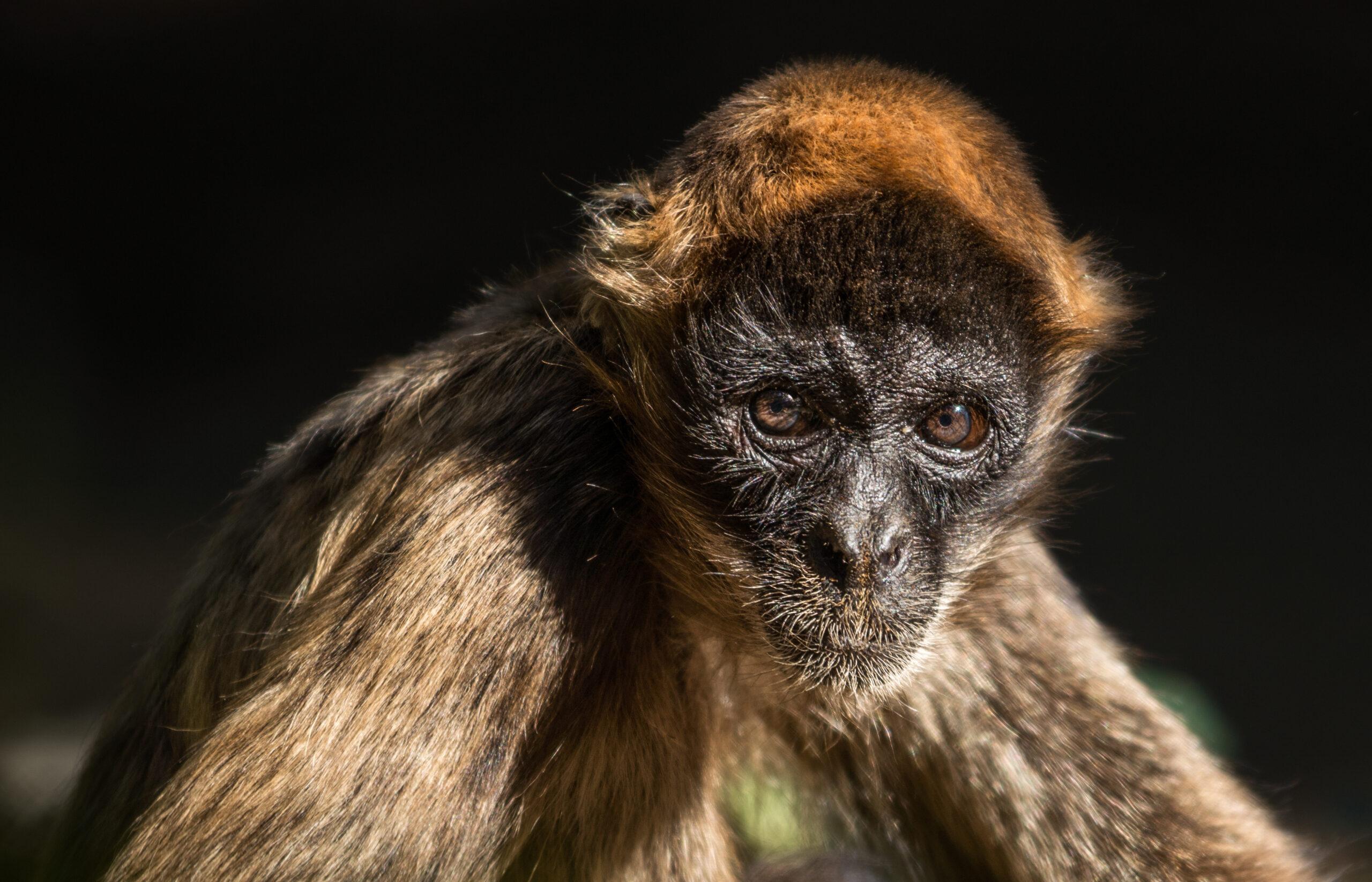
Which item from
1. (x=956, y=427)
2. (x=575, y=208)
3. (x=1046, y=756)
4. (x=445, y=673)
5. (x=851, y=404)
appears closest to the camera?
(x=445, y=673)

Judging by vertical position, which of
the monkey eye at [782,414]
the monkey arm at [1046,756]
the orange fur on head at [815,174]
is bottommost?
the monkey arm at [1046,756]

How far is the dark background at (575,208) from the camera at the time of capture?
7.43 meters

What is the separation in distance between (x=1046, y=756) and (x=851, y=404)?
64.5 inches

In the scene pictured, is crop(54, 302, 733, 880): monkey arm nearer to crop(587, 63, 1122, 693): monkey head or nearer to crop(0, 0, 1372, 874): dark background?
crop(587, 63, 1122, 693): monkey head

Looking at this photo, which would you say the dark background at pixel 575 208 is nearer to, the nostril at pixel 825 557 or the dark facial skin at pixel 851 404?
the dark facial skin at pixel 851 404

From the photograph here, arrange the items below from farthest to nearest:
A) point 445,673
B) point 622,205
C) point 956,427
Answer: point 622,205 → point 956,427 → point 445,673

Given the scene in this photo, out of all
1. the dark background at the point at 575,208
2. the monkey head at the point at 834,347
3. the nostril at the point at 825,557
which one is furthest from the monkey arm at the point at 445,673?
the dark background at the point at 575,208

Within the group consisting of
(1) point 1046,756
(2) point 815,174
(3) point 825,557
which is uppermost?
(2) point 815,174

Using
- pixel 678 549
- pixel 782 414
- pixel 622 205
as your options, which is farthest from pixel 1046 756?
pixel 622 205

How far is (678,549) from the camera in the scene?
321 centimetres

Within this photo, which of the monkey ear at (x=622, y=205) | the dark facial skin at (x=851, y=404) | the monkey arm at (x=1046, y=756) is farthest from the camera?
the monkey arm at (x=1046, y=756)

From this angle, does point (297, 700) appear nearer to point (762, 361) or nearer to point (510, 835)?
point (510, 835)

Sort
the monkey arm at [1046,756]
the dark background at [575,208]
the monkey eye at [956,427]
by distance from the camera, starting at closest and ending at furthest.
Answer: the monkey eye at [956,427], the monkey arm at [1046,756], the dark background at [575,208]

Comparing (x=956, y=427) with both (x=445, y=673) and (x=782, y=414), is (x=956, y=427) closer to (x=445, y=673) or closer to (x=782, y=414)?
(x=782, y=414)
